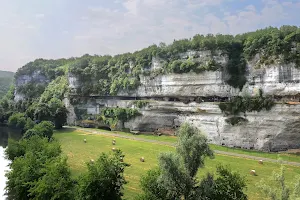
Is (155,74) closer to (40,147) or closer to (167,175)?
(40,147)

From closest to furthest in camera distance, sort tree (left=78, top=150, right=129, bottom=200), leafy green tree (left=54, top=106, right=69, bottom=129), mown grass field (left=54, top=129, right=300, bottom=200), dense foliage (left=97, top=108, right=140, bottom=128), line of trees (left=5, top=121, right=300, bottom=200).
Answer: line of trees (left=5, top=121, right=300, bottom=200)
tree (left=78, top=150, right=129, bottom=200)
mown grass field (left=54, top=129, right=300, bottom=200)
dense foliage (left=97, top=108, right=140, bottom=128)
leafy green tree (left=54, top=106, right=69, bottom=129)

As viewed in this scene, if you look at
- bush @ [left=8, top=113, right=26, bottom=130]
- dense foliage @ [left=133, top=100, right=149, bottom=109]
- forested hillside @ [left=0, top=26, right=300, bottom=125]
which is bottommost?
bush @ [left=8, top=113, right=26, bottom=130]

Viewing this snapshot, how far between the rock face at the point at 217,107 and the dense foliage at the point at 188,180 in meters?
12.7

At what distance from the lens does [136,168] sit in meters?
41.2

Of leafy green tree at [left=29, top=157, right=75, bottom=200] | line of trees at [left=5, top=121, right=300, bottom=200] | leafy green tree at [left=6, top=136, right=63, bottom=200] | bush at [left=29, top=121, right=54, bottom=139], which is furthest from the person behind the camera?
bush at [left=29, top=121, right=54, bottom=139]

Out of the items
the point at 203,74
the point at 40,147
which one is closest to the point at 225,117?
the point at 203,74

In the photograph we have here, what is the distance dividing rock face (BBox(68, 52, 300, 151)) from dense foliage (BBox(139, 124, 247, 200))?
12.7 meters

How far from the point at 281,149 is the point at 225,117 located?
13498 millimetres

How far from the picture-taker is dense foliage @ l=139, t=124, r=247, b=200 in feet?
76.8

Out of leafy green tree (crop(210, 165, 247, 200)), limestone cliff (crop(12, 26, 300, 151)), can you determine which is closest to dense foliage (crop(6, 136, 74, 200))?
leafy green tree (crop(210, 165, 247, 200))

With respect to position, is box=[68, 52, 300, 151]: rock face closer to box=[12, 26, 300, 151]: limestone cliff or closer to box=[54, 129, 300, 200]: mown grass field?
box=[12, 26, 300, 151]: limestone cliff

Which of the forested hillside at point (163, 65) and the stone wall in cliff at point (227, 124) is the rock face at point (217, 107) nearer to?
the stone wall in cliff at point (227, 124)

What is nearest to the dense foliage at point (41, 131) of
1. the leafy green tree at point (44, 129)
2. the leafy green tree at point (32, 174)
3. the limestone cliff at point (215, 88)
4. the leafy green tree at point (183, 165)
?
the leafy green tree at point (44, 129)

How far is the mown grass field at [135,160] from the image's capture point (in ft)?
116
